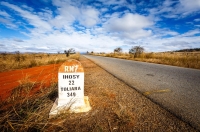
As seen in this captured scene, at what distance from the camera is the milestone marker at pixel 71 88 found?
229 centimetres

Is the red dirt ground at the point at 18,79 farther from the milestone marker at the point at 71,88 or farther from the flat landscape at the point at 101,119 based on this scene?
the flat landscape at the point at 101,119

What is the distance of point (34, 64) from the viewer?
431 inches

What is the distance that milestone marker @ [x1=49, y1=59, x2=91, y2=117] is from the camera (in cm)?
229

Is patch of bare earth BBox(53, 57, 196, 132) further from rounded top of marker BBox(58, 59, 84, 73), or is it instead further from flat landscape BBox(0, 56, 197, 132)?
rounded top of marker BBox(58, 59, 84, 73)

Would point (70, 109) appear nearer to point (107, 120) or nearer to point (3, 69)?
point (107, 120)

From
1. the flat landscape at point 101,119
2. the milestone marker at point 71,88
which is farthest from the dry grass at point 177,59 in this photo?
the milestone marker at point 71,88

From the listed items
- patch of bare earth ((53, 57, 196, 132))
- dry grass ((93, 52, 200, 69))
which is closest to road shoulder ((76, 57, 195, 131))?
patch of bare earth ((53, 57, 196, 132))

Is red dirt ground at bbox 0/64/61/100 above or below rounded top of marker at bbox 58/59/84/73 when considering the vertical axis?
below

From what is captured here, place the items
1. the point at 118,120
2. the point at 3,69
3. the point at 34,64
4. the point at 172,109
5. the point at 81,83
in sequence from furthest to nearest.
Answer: the point at 34,64 < the point at 3,69 < the point at 81,83 < the point at 172,109 < the point at 118,120

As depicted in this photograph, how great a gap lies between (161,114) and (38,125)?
2.39 metres

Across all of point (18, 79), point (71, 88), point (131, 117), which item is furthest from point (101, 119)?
point (18, 79)

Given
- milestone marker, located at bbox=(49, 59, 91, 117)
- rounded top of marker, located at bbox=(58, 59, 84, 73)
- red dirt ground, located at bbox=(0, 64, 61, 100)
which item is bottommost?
red dirt ground, located at bbox=(0, 64, 61, 100)

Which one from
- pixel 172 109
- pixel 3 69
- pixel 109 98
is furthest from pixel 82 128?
pixel 3 69

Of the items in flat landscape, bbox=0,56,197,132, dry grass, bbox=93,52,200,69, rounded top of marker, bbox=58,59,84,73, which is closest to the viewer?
flat landscape, bbox=0,56,197,132
